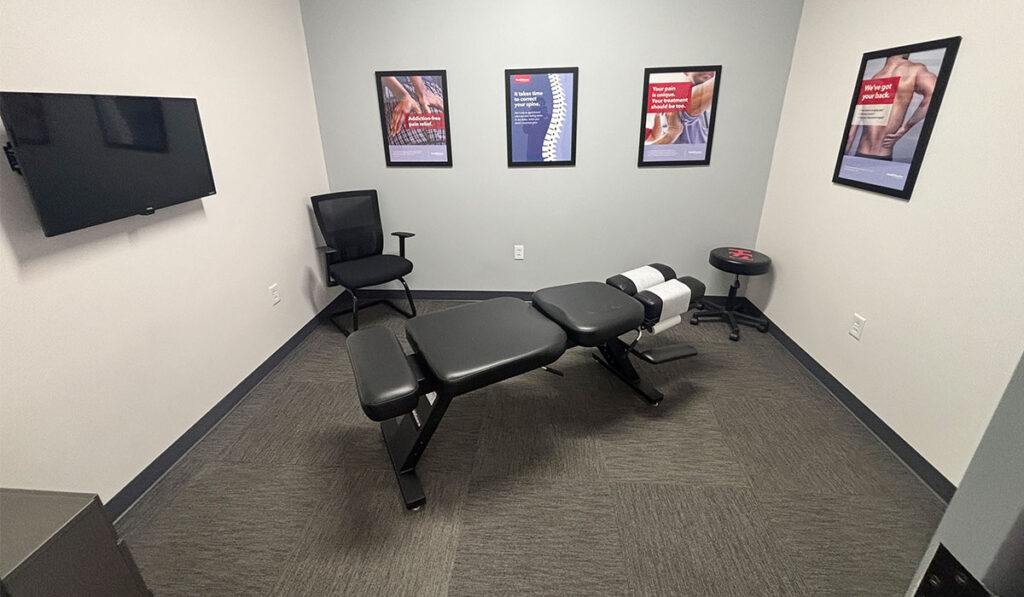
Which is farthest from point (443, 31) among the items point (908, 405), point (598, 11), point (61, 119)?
point (908, 405)

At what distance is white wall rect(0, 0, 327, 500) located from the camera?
142 cm

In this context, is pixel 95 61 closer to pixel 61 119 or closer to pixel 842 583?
pixel 61 119

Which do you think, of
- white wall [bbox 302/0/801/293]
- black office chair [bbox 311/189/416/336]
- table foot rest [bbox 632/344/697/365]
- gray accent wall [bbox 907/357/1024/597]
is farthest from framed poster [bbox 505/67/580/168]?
gray accent wall [bbox 907/357/1024/597]

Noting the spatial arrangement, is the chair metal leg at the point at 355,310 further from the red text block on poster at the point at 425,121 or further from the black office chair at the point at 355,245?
the red text block on poster at the point at 425,121

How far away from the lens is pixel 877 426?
2.10 meters

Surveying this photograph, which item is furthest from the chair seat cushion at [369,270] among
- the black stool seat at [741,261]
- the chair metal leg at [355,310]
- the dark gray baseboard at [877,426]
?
the dark gray baseboard at [877,426]

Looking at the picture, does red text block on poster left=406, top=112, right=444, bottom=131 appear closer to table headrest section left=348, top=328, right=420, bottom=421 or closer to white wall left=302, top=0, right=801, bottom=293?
white wall left=302, top=0, right=801, bottom=293

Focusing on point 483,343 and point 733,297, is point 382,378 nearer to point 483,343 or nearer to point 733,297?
point 483,343

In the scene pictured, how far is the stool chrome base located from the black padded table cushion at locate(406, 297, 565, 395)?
1.66 metres

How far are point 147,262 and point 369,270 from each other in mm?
1270

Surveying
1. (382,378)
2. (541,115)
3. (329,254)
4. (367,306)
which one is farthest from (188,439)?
(541,115)

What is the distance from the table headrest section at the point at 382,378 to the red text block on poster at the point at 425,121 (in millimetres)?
1895

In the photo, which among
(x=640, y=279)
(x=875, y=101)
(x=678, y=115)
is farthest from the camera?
(x=678, y=115)

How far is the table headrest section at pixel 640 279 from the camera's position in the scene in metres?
2.40
